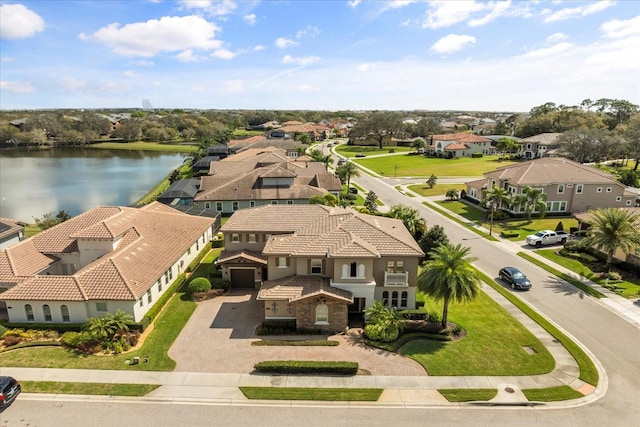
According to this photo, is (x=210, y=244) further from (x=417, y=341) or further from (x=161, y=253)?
(x=417, y=341)

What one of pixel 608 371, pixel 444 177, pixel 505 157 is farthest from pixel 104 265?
pixel 505 157

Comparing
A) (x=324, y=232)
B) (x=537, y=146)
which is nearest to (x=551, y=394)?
(x=324, y=232)

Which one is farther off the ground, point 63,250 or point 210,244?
point 63,250

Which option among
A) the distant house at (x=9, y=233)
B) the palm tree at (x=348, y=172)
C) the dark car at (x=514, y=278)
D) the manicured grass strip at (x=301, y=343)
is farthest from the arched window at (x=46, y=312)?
the palm tree at (x=348, y=172)

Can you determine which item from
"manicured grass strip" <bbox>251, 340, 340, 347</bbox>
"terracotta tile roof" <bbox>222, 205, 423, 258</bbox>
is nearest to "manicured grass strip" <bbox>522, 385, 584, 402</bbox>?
"terracotta tile roof" <bbox>222, 205, 423, 258</bbox>

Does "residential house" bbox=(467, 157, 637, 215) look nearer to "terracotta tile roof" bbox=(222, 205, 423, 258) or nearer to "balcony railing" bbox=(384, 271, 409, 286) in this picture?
Answer: "terracotta tile roof" bbox=(222, 205, 423, 258)

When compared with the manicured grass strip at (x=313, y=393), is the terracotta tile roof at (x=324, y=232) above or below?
above

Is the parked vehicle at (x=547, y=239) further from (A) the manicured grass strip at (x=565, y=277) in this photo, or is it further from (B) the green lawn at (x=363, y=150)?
(B) the green lawn at (x=363, y=150)
